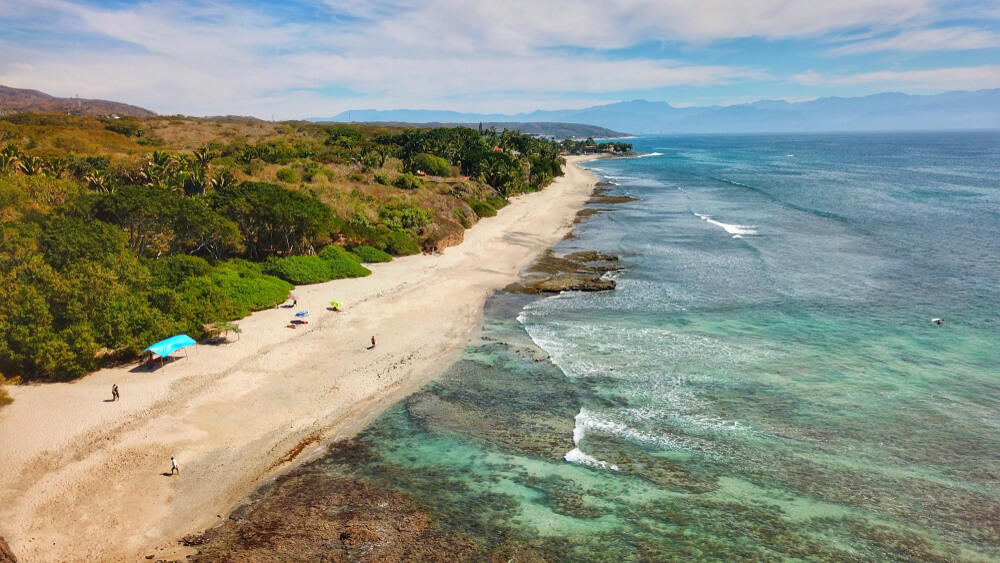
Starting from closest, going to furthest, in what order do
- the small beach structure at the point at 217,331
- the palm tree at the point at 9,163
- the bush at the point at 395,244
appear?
the small beach structure at the point at 217,331 < the palm tree at the point at 9,163 < the bush at the point at 395,244

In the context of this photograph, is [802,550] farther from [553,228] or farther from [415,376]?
[553,228]

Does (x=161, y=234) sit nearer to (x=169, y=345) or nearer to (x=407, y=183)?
(x=169, y=345)

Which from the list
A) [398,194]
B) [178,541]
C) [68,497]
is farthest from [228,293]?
[398,194]

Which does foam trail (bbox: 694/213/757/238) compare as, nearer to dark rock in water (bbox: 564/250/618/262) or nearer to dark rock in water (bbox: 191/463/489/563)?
dark rock in water (bbox: 564/250/618/262)

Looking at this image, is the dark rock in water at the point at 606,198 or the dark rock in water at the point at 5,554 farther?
the dark rock in water at the point at 606,198

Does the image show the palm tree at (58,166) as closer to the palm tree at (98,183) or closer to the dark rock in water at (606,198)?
the palm tree at (98,183)

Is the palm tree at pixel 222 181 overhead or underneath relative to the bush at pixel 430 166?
underneath

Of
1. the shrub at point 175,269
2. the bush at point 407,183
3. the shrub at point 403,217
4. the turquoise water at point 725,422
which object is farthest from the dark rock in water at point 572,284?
the bush at point 407,183
